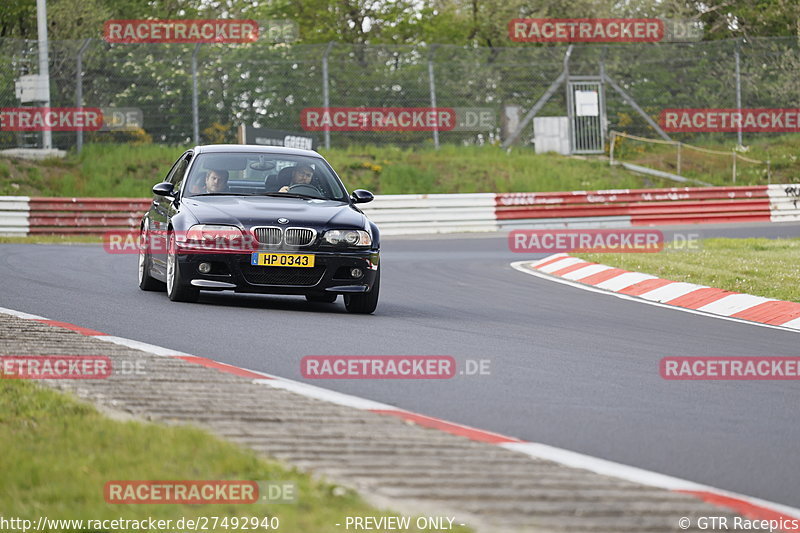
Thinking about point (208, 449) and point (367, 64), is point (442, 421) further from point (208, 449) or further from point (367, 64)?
point (367, 64)

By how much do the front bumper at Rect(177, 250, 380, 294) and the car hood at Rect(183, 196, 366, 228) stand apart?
279 mm

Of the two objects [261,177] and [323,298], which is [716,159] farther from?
[261,177]

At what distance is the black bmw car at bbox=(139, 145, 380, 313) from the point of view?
10867mm

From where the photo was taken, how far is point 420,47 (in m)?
30.2

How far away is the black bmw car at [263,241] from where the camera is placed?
10867mm

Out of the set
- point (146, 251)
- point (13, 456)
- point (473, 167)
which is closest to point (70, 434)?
point (13, 456)

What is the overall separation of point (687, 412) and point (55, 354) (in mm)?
3570

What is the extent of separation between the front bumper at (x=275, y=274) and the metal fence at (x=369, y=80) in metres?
18.7
